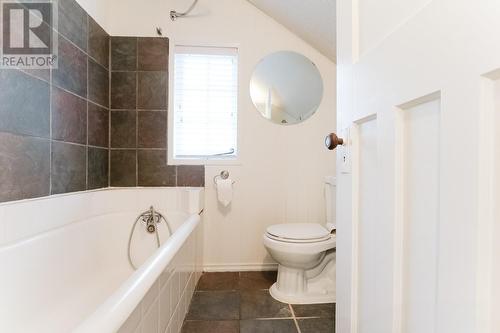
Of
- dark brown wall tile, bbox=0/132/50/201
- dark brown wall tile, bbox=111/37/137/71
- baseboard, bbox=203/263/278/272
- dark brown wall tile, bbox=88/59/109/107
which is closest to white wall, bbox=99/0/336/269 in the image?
baseboard, bbox=203/263/278/272

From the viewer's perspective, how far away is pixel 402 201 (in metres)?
0.53

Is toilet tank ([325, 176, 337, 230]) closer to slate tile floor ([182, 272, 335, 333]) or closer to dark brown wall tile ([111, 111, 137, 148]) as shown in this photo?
slate tile floor ([182, 272, 335, 333])

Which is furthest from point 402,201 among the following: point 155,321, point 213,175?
point 213,175

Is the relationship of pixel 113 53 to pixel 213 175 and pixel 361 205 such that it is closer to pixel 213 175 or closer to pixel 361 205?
pixel 213 175

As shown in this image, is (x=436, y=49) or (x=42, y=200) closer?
(x=436, y=49)

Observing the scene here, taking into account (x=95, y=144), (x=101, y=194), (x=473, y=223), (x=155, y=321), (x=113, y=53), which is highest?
(x=113, y=53)

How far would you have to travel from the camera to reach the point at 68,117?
159cm

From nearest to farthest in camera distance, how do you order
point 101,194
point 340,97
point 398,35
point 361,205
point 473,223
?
point 473,223 < point 398,35 < point 361,205 < point 340,97 < point 101,194

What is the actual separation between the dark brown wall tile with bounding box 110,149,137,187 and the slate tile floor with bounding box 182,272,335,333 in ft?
3.27

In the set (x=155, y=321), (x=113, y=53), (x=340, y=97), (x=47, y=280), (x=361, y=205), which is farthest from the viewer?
(x=113, y=53)

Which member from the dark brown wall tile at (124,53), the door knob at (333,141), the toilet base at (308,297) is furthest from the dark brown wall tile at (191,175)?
the door knob at (333,141)

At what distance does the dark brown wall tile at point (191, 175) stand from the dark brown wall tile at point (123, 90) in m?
0.64

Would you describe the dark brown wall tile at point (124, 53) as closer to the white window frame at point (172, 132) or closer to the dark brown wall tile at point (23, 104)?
the white window frame at point (172, 132)

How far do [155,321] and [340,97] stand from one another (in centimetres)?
102
